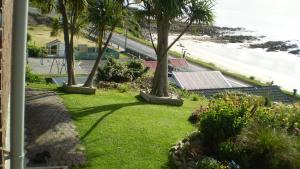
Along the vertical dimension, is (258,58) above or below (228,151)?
below

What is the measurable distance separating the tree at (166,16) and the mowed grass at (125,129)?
1484 millimetres

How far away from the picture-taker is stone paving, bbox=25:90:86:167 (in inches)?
373

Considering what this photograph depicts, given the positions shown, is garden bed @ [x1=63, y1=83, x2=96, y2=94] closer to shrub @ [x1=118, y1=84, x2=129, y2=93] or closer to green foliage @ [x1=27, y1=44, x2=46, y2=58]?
shrub @ [x1=118, y1=84, x2=129, y2=93]

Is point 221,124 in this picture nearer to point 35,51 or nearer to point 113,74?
point 113,74

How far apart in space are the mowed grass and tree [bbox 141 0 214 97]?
4.87 feet

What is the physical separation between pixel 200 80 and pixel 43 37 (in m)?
43.0

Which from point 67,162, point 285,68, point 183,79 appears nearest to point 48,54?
point 183,79

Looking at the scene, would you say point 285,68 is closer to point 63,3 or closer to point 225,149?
point 63,3

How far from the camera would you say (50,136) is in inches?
423

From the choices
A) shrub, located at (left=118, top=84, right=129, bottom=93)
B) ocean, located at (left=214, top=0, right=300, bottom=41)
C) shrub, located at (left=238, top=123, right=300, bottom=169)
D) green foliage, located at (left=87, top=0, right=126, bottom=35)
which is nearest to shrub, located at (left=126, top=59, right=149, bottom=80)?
shrub, located at (left=118, top=84, right=129, bottom=93)

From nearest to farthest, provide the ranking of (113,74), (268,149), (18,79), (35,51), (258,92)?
(18,79), (268,149), (113,74), (258,92), (35,51)

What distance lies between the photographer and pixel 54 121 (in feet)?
39.1

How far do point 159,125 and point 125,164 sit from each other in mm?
3217

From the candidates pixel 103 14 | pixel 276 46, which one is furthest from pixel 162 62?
pixel 276 46
